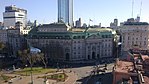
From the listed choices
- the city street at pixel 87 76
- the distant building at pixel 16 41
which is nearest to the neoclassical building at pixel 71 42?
the distant building at pixel 16 41

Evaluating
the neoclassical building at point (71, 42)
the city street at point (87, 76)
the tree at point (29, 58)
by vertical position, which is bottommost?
the city street at point (87, 76)

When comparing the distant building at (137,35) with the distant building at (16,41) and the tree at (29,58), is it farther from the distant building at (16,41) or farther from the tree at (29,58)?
the distant building at (16,41)

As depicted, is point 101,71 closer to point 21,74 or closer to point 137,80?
point 21,74

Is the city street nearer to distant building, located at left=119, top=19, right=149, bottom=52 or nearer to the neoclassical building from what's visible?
the neoclassical building

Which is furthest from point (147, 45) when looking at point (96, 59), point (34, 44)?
point (34, 44)

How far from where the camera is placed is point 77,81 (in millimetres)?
94000

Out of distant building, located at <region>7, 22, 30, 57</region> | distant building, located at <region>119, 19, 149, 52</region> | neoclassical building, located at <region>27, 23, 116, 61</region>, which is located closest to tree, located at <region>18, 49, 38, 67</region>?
neoclassical building, located at <region>27, 23, 116, 61</region>

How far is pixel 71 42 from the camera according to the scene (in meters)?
141

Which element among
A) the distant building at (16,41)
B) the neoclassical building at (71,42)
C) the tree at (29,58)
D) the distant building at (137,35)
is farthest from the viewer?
the distant building at (16,41)

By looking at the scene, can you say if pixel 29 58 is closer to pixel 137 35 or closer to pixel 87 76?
pixel 87 76

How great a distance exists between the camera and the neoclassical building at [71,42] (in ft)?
466

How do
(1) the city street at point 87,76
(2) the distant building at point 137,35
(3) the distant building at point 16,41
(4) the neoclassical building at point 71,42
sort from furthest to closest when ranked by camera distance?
1. (3) the distant building at point 16,41
2. (2) the distant building at point 137,35
3. (4) the neoclassical building at point 71,42
4. (1) the city street at point 87,76

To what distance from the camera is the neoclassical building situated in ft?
466

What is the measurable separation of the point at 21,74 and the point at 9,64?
1252 inches
